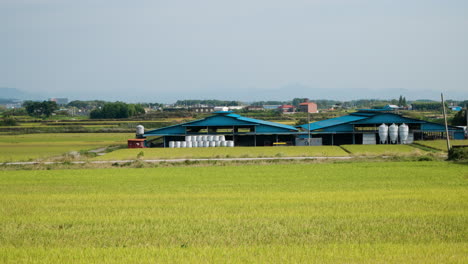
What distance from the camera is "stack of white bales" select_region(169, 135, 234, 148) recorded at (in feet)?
178

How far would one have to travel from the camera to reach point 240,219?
15.3m

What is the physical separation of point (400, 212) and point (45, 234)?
33.1 feet

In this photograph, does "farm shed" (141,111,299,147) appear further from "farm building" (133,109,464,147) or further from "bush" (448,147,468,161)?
"bush" (448,147,468,161)

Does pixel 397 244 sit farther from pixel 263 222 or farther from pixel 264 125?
pixel 264 125

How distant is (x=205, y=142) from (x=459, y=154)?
27.3m

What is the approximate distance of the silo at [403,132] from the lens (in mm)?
53062

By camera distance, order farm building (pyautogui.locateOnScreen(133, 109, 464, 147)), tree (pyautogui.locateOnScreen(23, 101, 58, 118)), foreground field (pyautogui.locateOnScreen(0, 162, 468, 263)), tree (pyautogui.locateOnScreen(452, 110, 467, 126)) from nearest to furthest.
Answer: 1. foreground field (pyautogui.locateOnScreen(0, 162, 468, 263))
2. farm building (pyautogui.locateOnScreen(133, 109, 464, 147))
3. tree (pyautogui.locateOnScreen(452, 110, 467, 126))
4. tree (pyautogui.locateOnScreen(23, 101, 58, 118))

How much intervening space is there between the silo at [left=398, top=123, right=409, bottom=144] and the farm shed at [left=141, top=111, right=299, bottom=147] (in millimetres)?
10316

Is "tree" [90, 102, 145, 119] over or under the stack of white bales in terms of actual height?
over

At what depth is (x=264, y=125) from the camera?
54.9 m

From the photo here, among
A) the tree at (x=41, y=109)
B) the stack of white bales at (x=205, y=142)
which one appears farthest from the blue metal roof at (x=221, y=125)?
the tree at (x=41, y=109)

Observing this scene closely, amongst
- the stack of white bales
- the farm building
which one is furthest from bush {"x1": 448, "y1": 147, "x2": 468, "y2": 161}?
the stack of white bales

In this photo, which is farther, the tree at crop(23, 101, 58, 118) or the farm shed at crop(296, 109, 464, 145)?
the tree at crop(23, 101, 58, 118)

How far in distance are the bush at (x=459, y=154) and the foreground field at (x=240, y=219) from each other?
7.95 metres
